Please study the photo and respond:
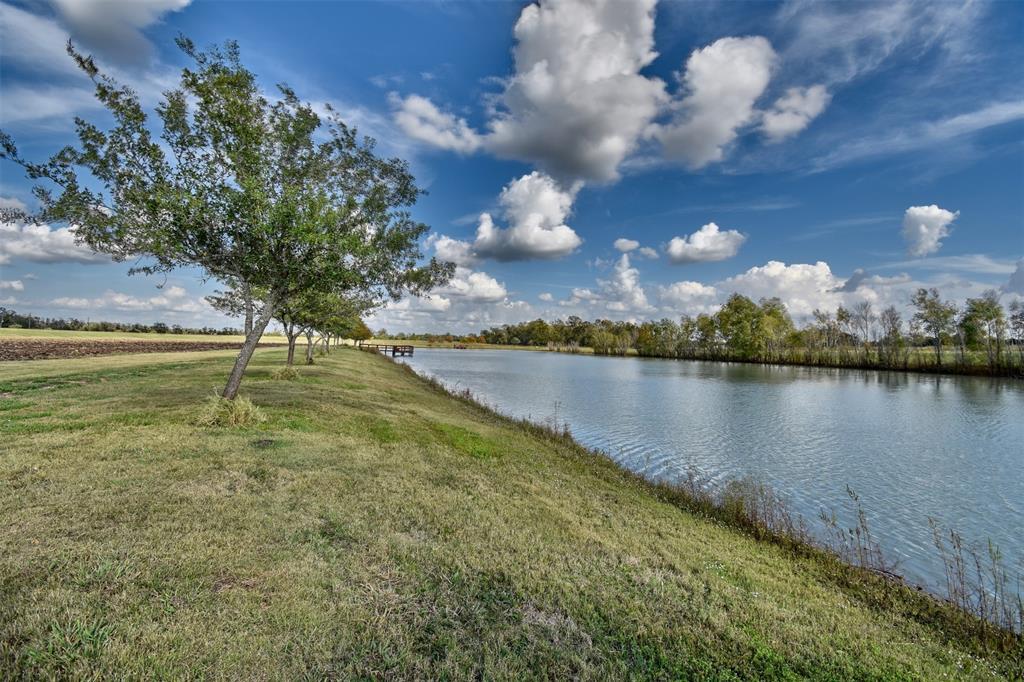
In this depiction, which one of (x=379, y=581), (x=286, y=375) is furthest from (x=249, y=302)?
(x=286, y=375)

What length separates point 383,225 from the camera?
16.0 m

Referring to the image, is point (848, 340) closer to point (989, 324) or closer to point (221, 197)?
point (989, 324)

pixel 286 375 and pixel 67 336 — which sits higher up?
pixel 67 336

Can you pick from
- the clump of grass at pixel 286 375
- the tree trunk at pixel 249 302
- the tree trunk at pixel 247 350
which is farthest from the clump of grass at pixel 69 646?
the clump of grass at pixel 286 375

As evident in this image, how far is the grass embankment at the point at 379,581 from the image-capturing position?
3.63 m

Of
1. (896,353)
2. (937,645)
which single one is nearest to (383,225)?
(937,645)

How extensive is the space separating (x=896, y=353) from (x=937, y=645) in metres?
76.8

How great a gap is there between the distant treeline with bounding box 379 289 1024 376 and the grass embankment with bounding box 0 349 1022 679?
225ft

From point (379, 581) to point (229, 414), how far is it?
7543mm

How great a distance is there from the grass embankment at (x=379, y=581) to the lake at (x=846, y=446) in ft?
14.6

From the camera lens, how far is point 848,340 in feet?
254

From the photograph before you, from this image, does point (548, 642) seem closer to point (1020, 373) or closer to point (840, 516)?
point (840, 516)

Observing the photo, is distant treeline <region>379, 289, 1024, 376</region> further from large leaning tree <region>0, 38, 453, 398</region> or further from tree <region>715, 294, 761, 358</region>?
large leaning tree <region>0, 38, 453, 398</region>

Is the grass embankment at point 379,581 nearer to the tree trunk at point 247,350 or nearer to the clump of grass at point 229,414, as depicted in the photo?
the clump of grass at point 229,414
